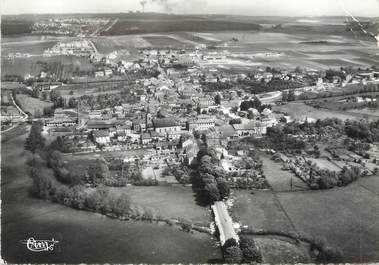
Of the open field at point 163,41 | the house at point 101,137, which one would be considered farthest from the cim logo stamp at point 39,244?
the open field at point 163,41

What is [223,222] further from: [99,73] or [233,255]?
[99,73]

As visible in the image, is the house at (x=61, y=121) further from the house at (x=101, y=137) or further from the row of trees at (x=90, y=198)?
the row of trees at (x=90, y=198)

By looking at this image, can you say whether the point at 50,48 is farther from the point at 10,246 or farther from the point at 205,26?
the point at 10,246

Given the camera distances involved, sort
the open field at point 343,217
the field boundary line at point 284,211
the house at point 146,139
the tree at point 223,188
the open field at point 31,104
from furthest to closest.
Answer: the open field at point 31,104, the house at point 146,139, the tree at point 223,188, the field boundary line at point 284,211, the open field at point 343,217

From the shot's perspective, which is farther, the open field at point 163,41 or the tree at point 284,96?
the open field at point 163,41

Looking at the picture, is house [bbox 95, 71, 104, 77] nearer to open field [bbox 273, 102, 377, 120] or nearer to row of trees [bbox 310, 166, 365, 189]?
open field [bbox 273, 102, 377, 120]

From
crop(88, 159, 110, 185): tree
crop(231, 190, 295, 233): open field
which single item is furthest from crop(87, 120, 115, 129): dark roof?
crop(231, 190, 295, 233): open field
